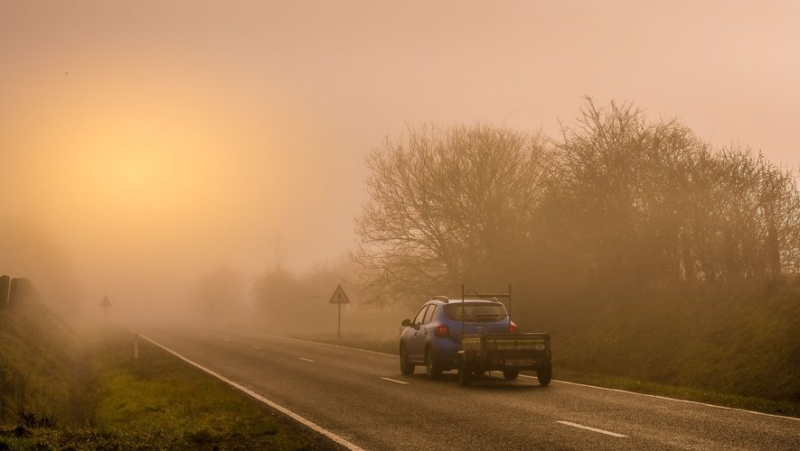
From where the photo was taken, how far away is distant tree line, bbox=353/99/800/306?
71.7 ft

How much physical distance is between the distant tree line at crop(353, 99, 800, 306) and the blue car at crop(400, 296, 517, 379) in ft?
20.9

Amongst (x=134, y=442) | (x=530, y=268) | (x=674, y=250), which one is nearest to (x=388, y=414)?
(x=134, y=442)

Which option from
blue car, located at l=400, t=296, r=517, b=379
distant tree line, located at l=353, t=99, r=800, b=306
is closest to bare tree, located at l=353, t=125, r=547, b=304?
distant tree line, located at l=353, t=99, r=800, b=306

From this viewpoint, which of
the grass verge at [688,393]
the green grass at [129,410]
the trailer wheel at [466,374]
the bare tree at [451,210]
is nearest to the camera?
the green grass at [129,410]

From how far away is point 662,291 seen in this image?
2375 centimetres

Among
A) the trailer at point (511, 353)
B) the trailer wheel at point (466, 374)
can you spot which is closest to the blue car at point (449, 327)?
the trailer wheel at point (466, 374)

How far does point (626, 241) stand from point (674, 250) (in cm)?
174

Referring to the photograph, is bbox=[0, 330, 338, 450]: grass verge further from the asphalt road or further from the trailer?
the trailer

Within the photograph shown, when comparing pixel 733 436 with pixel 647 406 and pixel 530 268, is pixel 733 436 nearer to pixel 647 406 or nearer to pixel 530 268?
pixel 647 406

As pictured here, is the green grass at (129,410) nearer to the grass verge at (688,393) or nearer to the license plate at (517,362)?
the license plate at (517,362)

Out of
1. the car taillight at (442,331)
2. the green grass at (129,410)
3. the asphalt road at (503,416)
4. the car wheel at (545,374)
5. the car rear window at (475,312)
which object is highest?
the car rear window at (475,312)

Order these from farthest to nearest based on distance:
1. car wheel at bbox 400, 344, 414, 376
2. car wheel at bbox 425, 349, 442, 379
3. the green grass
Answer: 1. car wheel at bbox 400, 344, 414, 376
2. car wheel at bbox 425, 349, 442, 379
3. the green grass

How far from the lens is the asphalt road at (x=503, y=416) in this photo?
9922 millimetres

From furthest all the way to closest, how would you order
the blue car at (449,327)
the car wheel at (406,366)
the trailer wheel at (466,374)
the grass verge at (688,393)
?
1. the car wheel at (406,366)
2. the blue car at (449,327)
3. the trailer wheel at (466,374)
4. the grass verge at (688,393)
